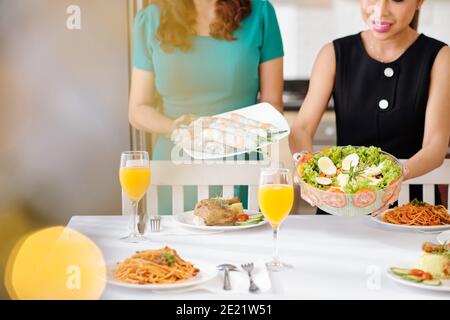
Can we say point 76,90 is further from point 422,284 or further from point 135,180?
point 422,284

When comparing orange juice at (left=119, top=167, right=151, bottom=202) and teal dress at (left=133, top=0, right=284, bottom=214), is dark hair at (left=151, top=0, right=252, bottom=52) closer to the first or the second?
teal dress at (left=133, top=0, right=284, bottom=214)

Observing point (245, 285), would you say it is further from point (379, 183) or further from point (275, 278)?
point (379, 183)

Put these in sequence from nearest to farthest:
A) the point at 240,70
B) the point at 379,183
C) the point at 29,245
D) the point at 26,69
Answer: the point at 379,183 → the point at 240,70 → the point at 26,69 → the point at 29,245

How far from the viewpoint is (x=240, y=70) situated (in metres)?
2.11

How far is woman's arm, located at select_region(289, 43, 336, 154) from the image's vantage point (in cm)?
203

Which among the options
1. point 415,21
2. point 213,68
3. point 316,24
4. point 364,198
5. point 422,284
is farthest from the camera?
point 316,24

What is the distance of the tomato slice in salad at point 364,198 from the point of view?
48.1 inches

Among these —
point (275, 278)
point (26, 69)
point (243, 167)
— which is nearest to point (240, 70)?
point (243, 167)

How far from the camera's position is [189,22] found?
2.21 metres

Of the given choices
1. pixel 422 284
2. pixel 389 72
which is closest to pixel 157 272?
pixel 422 284

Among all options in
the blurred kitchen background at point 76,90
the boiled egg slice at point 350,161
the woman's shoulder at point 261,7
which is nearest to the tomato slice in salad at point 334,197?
the boiled egg slice at point 350,161

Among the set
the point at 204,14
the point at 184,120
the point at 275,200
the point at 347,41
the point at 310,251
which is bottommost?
the point at 310,251

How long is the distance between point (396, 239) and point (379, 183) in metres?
0.12

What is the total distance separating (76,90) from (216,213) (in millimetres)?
1316
